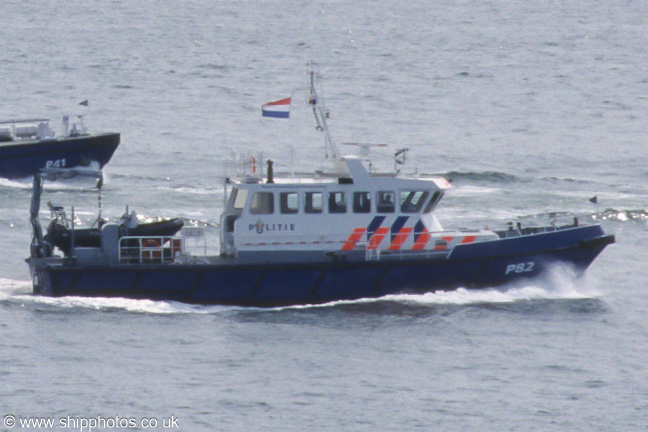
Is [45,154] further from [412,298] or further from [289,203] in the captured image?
[412,298]

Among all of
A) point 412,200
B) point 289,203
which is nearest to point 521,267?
point 412,200

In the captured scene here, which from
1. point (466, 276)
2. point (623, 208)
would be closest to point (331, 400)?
point (466, 276)

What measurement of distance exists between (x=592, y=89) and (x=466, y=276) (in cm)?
4006

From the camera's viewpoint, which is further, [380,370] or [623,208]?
[623,208]

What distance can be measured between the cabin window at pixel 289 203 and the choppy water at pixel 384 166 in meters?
1.96

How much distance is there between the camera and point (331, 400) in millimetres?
21594

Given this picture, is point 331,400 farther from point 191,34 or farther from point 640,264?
point 191,34

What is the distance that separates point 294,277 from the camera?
1000 inches

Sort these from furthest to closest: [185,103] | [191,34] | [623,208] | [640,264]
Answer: [191,34]
[185,103]
[623,208]
[640,264]

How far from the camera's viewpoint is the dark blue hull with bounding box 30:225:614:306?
2519 cm

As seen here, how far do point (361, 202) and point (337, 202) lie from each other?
49 cm

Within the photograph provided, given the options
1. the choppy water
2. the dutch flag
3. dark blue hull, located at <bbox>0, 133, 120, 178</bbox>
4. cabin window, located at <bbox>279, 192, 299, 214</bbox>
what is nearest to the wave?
the choppy water

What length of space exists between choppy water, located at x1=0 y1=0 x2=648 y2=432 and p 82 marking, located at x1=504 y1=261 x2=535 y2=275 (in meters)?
0.48

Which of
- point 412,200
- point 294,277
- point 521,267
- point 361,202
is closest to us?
point 294,277
